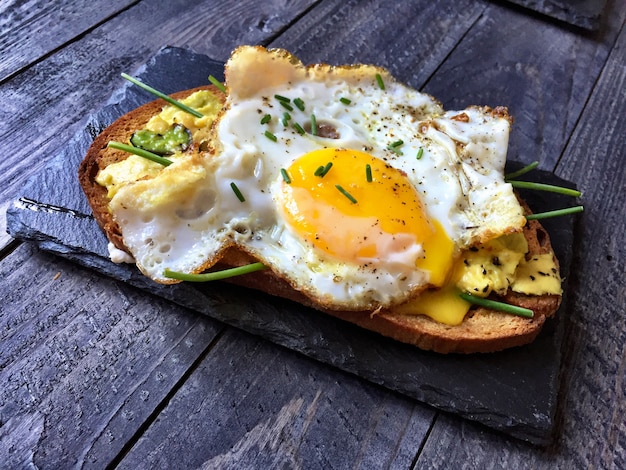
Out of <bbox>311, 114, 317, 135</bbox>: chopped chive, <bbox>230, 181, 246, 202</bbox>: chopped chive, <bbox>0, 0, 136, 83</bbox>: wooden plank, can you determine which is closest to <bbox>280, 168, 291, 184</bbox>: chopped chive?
<bbox>230, 181, 246, 202</bbox>: chopped chive

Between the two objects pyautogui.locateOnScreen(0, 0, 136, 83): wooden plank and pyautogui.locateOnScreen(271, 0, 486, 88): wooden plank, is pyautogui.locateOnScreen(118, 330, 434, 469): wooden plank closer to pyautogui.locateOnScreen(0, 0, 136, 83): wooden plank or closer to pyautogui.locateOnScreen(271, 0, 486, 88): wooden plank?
pyautogui.locateOnScreen(271, 0, 486, 88): wooden plank

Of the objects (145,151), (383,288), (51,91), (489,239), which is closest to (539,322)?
(489,239)

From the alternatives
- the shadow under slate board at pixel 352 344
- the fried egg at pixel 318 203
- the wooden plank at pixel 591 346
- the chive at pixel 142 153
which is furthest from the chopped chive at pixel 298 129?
the wooden plank at pixel 591 346

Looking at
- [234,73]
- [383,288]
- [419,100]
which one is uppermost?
[234,73]

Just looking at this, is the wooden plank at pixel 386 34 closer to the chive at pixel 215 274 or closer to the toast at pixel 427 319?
the toast at pixel 427 319

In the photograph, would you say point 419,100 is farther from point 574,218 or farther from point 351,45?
point 351,45

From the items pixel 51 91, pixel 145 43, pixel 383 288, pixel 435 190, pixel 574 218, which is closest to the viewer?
pixel 383 288
